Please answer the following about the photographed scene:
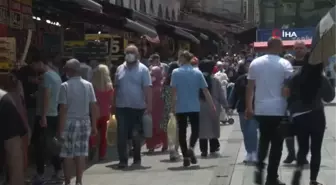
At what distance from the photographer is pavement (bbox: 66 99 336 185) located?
10578mm

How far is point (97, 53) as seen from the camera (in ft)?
46.3

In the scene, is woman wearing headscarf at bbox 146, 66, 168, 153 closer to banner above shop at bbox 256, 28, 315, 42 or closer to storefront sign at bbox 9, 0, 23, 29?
storefront sign at bbox 9, 0, 23, 29

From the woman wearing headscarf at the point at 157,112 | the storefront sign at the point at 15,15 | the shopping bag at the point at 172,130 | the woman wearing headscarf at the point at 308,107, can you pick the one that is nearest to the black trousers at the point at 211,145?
the shopping bag at the point at 172,130

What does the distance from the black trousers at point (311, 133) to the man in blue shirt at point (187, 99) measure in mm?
2888

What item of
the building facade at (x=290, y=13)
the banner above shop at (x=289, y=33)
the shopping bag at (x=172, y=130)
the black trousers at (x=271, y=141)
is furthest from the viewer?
the banner above shop at (x=289, y=33)

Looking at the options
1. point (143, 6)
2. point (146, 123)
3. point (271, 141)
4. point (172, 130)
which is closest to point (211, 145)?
point (172, 130)

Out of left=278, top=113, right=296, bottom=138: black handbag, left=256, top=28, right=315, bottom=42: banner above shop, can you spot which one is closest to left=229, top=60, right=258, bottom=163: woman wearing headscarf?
left=278, top=113, right=296, bottom=138: black handbag

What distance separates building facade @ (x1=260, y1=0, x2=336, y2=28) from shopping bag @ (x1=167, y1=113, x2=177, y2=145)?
46.2 ft

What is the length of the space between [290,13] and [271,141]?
1906 cm

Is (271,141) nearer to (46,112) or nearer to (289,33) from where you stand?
(46,112)

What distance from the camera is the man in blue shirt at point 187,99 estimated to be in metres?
11.8

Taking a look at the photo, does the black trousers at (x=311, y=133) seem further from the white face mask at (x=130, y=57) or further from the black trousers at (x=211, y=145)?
the black trousers at (x=211, y=145)

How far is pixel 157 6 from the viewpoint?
37.4 metres

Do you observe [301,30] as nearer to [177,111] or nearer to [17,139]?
[177,111]
